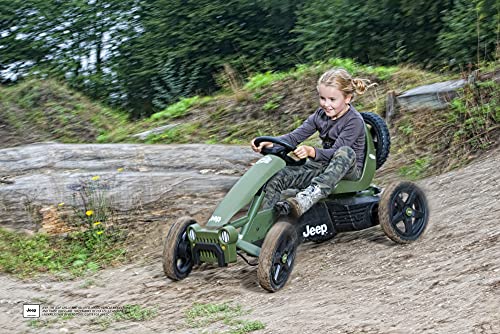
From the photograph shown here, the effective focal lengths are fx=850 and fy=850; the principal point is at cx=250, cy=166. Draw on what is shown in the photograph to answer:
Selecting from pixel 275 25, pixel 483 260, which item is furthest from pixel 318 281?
pixel 275 25

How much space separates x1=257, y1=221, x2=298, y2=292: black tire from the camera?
5.56 m

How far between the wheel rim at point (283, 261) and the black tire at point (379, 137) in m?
1.26

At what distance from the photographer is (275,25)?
1556 centimetres

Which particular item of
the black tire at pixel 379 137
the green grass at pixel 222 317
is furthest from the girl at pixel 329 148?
the green grass at pixel 222 317

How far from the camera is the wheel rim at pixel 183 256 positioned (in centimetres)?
607

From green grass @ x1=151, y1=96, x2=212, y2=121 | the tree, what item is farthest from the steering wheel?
the tree

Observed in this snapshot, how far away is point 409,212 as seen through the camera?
20.8 ft

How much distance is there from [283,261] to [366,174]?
114cm

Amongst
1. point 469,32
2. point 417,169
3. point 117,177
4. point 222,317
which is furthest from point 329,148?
point 469,32

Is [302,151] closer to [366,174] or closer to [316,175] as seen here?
[316,175]

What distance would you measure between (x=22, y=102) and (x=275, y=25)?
537 cm

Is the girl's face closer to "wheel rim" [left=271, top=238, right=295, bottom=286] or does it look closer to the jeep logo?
the jeep logo

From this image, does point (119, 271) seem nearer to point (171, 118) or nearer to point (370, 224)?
point (370, 224)

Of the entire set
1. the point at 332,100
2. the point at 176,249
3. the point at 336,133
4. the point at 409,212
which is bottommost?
the point at 409,212
